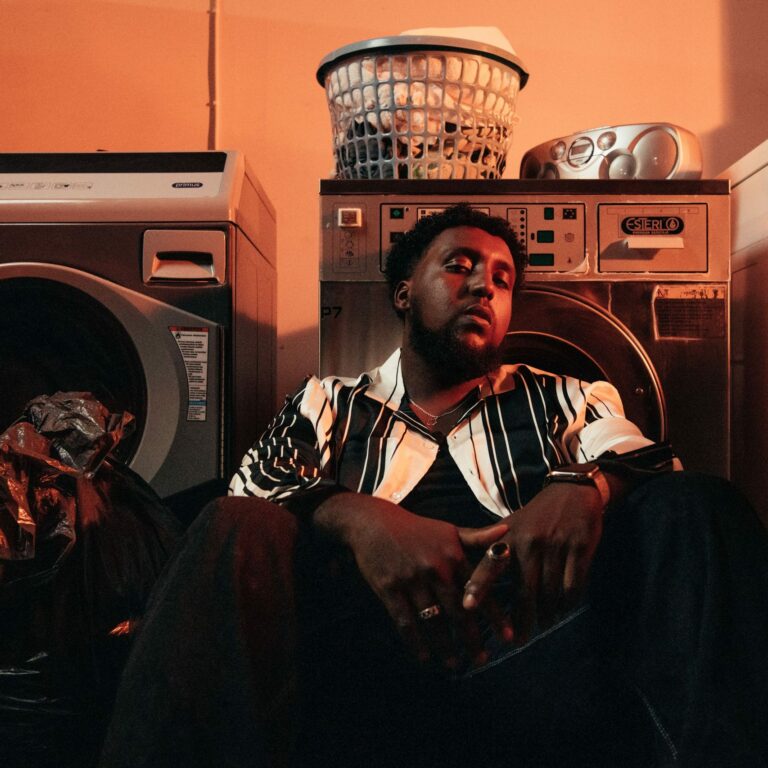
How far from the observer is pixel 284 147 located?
239cm

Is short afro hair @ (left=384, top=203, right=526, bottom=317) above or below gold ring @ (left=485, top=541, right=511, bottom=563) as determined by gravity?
above

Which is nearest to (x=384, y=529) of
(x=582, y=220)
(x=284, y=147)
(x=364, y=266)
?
(x=364, y=266)

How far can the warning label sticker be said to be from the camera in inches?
63.0

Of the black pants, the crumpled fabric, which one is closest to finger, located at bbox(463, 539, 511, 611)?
the black pants

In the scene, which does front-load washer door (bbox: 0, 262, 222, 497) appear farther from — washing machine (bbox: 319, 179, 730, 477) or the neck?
the neck

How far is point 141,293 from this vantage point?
1610mm

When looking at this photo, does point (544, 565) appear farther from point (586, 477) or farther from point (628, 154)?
point (628, 154)

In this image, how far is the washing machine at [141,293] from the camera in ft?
5.24

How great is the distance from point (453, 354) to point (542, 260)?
401 mm

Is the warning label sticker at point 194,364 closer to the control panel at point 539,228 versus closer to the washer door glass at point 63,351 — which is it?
the washer door glass at point 63,351

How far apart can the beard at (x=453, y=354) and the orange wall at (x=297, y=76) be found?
99cm

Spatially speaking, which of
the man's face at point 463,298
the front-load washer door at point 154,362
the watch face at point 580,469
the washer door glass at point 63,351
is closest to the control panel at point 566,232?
the man's face at point 463,298

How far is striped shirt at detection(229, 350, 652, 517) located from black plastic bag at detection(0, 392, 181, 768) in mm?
191

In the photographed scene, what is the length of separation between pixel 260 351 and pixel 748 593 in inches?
52.5
